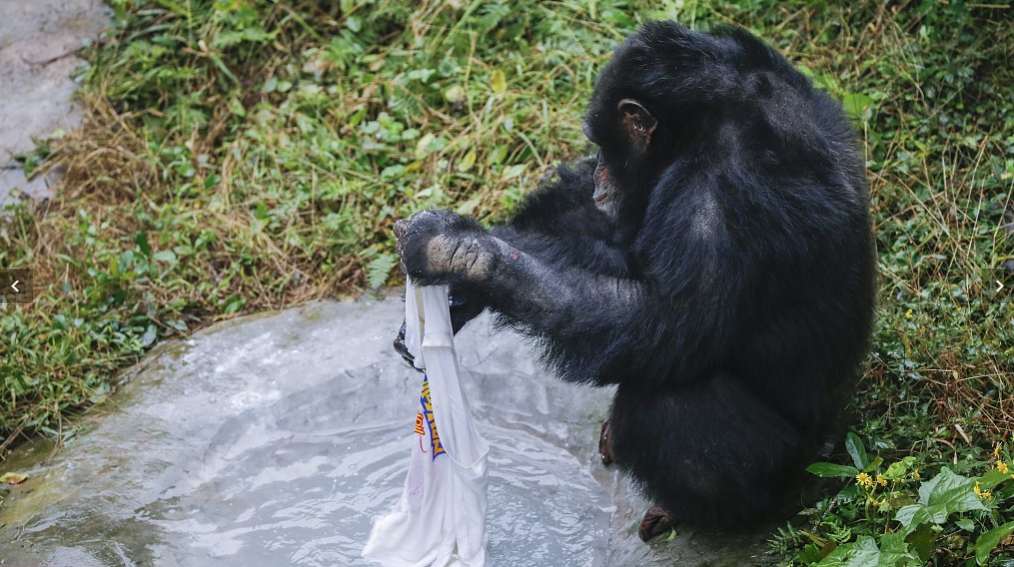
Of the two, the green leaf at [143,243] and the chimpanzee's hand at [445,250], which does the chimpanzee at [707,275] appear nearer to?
the chimpanzee's hand at [445,250]

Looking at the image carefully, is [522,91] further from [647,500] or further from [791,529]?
[791,529]

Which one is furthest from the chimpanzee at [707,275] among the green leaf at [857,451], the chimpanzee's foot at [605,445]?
the chimpanzee's foot at [605,445]

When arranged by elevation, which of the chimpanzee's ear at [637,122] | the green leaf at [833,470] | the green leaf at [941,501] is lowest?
the green leaf at [833,470]

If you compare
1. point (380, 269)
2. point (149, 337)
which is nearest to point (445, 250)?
point (380, 269)

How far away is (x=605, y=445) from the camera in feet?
14.7

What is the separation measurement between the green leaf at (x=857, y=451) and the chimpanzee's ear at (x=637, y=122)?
4.41 feet

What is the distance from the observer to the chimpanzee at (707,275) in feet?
11.5

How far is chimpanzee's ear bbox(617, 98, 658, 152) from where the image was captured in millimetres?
3814

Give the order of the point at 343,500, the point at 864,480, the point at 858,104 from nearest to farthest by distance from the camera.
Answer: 1. the point at 864,480
2. the point at 343,500
3. the point at 858,104

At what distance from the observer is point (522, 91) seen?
6867 mm

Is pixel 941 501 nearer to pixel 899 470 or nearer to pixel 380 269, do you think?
pixel 899 470

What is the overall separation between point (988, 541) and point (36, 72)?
7479 millimetres

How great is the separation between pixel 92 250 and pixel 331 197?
1464 mm

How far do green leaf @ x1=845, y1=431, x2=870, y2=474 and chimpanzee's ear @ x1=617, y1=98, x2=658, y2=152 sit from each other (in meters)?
1.34
